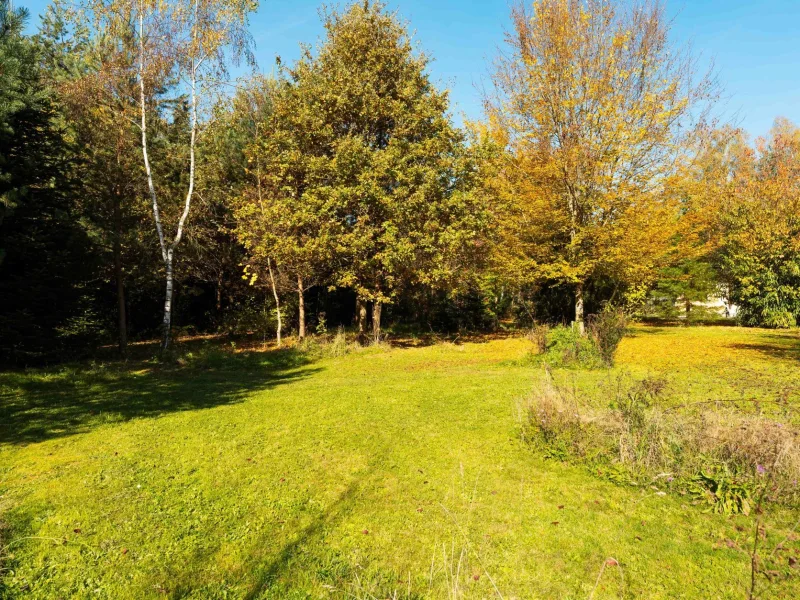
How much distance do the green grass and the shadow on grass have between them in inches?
3.2

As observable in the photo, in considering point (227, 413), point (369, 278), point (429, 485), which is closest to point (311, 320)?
point (369, 278)

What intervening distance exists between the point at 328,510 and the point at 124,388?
7.62 meters

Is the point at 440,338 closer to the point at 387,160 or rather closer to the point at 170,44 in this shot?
the point at 387,160

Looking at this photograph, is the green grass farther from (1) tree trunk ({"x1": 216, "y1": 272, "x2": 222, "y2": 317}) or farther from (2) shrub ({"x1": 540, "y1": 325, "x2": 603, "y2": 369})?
(1) tree trunk ({"x1": 216, "y1": 272, "x2": 222, "y2": 317})

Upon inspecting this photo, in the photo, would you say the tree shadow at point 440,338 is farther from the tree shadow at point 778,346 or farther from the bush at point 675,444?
Result: the bush at point 675,444

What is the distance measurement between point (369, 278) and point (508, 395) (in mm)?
9168

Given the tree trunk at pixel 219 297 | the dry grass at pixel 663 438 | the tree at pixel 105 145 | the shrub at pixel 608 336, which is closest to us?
the dry grass at pixel 663 438

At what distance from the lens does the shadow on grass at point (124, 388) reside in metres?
6.98

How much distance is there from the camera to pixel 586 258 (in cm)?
1602

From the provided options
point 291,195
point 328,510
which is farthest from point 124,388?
point 291,195

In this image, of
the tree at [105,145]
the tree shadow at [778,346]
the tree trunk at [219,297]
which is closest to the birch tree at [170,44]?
the tree at [105,145]

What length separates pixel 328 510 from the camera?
13.8 feet

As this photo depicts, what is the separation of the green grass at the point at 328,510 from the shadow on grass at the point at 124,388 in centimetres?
8

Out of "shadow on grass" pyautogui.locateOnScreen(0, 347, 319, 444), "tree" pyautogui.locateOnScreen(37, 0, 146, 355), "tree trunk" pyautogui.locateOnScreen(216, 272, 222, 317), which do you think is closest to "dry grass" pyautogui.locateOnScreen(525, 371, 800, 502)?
"shadow on grass" pyautogui.locateOnScreen(0, 347, 319, 444)
